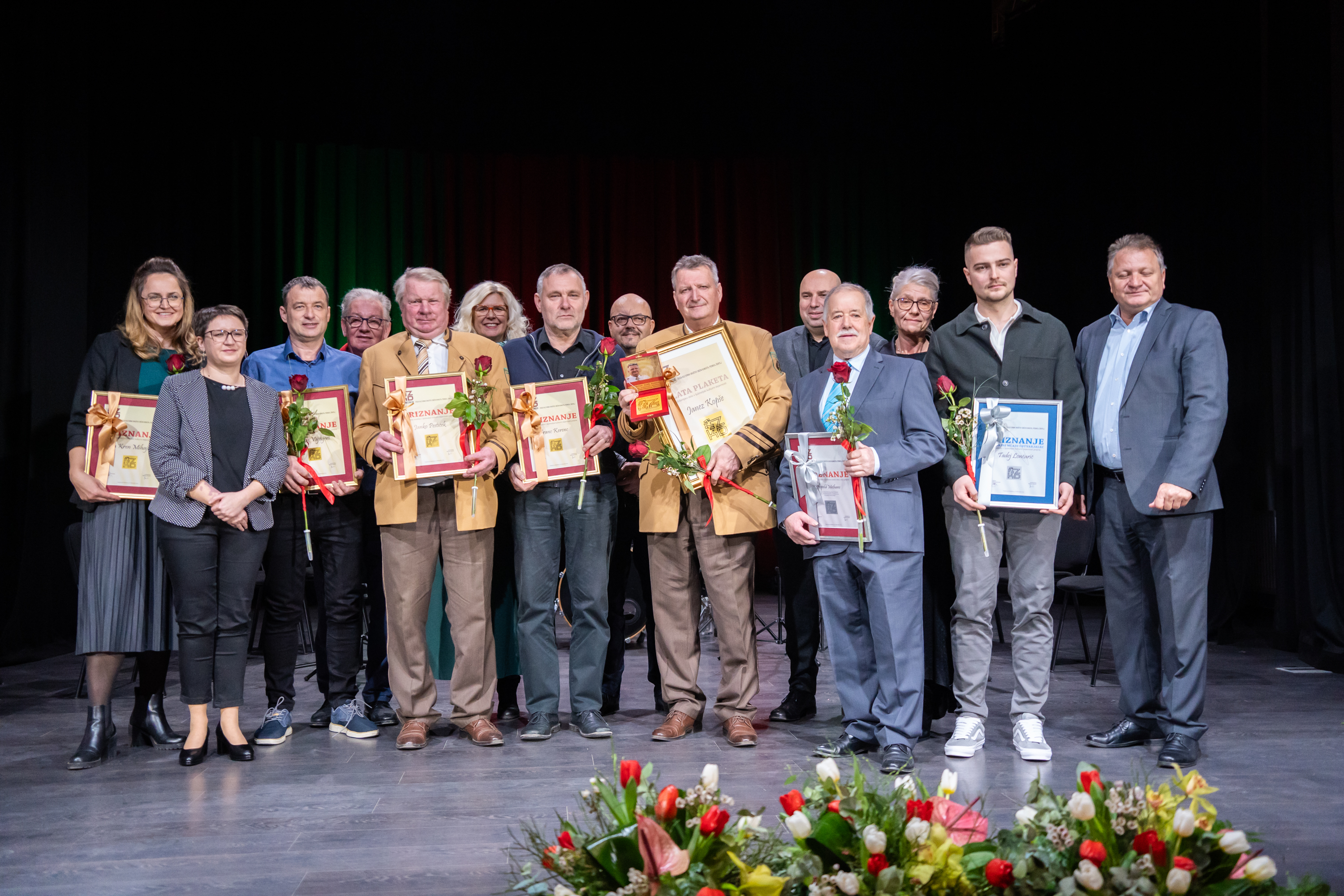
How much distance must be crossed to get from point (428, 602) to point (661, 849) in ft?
8.13

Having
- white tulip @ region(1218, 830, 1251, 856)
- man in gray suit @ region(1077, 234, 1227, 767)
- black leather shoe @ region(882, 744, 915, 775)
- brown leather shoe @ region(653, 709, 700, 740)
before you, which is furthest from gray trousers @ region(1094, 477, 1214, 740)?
white tulip @ region(1218, 830, 1251, 856)

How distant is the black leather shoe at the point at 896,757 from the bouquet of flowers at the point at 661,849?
161cm

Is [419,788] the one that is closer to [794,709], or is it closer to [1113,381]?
[794,709]

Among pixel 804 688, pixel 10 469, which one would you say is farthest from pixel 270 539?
pixel 10 469

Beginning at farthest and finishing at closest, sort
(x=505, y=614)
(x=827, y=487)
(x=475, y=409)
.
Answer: (x=505, y=614) < (x=475, y=409) < (x=827, y=487)

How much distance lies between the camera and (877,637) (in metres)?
3.62

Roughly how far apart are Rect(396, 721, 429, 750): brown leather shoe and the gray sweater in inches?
86.8

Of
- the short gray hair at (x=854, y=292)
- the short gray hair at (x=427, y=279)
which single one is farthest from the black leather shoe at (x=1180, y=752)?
the short gray hair at (x=427, y=279)

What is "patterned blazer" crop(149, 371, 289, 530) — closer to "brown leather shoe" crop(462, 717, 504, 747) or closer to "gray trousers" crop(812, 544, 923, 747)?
"brown leather shoe" crop(462, 717, 504, 747)

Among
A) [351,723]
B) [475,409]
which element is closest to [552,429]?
[475,409]

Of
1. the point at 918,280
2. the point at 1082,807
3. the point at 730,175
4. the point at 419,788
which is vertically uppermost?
the point at 730,175

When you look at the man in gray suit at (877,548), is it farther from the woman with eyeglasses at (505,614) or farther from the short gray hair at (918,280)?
the woman with eyeglasses at (505,614)

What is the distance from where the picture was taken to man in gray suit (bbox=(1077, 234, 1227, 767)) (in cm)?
360

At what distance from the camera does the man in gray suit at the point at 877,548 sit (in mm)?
3564
